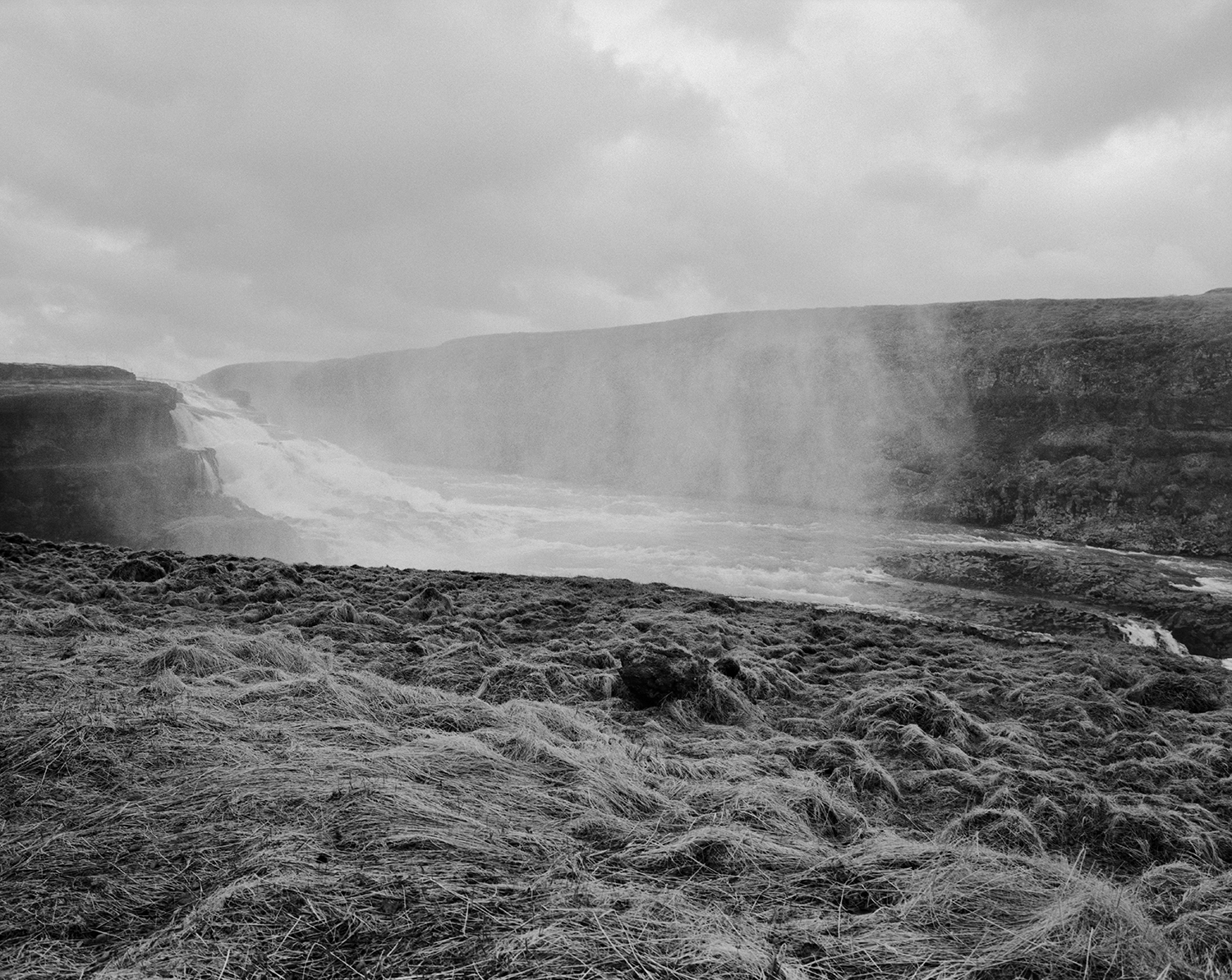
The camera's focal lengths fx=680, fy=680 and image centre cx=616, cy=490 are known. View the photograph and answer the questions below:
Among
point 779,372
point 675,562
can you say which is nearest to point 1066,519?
point 675,562

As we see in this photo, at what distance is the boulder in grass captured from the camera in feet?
21.9

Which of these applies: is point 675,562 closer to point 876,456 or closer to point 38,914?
point 38,914

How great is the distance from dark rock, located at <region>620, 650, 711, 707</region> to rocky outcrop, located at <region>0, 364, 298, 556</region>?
1683cm

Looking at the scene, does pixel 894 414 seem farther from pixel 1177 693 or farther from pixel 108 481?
pixel 108 481

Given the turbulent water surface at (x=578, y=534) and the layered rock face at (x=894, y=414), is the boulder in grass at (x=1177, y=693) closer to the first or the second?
the turbulent water surface at (x=578, y=534)

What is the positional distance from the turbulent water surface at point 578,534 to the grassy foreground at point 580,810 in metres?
11.4

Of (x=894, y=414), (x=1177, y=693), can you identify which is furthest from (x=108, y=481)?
(x=894, y=414)

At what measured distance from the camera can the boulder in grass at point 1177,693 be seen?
6.69 metres

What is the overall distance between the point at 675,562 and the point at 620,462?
29.0 meters

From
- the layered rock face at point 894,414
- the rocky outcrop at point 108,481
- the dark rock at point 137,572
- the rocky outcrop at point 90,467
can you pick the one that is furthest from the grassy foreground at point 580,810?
the layered rock face at point 894,414

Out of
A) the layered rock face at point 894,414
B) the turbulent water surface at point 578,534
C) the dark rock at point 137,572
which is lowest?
the turbulent water surface at point 578,534

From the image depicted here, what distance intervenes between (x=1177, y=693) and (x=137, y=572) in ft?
41.8

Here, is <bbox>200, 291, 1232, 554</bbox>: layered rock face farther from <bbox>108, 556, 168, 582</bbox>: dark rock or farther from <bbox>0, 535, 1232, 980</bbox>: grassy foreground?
<bbox>108, 556, 168, 582</bbox>: dark rock

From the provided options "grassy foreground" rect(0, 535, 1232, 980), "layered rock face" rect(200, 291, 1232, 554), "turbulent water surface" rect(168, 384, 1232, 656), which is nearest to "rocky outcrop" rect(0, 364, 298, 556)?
"turbulent water surface" rect(168, 384, 1232, 656)
